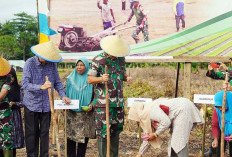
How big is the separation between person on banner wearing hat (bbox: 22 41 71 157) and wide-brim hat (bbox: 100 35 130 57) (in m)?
0.62

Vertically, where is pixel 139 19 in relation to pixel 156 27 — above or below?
above

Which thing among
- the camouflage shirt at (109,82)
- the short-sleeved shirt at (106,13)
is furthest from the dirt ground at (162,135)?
the short-sleeved shirt at (106,13)

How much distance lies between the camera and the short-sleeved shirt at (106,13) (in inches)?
248

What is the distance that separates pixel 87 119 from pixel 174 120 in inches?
51.3

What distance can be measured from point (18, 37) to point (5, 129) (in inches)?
1662

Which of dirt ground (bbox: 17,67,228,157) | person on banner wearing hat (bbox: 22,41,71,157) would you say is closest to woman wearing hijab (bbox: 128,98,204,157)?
person on banner wearing hat (bbox: 22,41,71,157)

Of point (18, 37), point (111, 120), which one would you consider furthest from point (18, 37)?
point (111, 120)

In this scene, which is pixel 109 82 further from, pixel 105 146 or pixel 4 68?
pixel 4 68

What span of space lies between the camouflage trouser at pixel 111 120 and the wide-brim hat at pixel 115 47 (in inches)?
27.0

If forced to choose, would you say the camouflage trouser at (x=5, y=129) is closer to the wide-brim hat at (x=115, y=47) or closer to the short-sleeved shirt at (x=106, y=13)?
the wide-brim hat at (x=115, y=47)

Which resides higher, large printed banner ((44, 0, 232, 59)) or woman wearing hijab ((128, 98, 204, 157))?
large printed banner ((44, 0, 232, 59))

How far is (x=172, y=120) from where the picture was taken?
3797 mm

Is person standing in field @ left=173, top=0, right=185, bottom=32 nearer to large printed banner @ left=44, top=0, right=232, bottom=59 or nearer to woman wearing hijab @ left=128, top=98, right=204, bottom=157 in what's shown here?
large printed banner @ left=44, top=0, right=232, bottom=59

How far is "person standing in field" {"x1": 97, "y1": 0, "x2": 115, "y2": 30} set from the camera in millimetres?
6289
